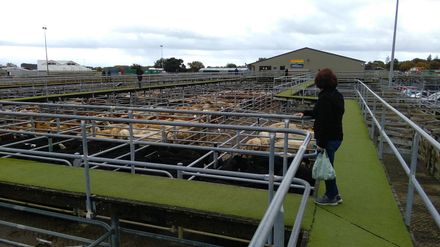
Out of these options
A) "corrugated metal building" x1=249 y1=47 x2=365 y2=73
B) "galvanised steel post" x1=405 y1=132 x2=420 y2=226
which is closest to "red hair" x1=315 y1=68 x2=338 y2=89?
"galvanised steel post" x1=405 y1=132 x2=420 y2=226

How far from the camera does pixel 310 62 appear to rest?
69250 mm

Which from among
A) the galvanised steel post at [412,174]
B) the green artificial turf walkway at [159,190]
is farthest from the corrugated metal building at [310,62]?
the galvanised steel post at [412,174]

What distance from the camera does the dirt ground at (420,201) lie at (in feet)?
13.2

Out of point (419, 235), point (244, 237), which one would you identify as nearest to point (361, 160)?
point (419, 235)

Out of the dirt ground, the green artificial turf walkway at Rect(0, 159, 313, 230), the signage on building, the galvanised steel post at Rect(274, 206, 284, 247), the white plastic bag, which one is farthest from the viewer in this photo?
the signage on building

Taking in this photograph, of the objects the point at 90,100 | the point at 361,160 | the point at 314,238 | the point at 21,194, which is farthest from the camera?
the point at 90,100

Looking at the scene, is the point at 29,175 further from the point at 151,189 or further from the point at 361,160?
the point at 361,160

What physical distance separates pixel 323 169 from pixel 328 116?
2.08 ft

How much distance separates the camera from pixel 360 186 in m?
5.50

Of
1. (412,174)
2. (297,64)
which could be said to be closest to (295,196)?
(412,174)

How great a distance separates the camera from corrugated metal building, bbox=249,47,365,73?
66.3 m

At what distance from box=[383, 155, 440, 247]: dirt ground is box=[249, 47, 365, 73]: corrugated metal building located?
58.7 meters

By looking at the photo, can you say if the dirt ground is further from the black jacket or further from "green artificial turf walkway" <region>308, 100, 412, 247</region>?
the black jacket

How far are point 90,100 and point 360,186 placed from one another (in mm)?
18421
